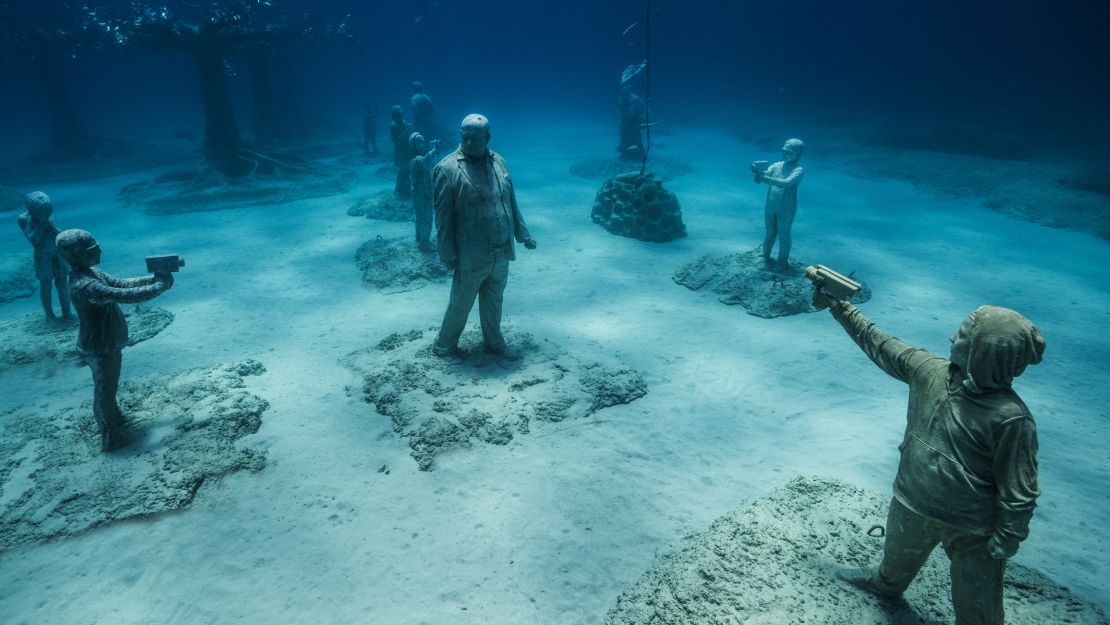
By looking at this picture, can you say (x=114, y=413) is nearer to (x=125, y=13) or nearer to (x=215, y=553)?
(x=215, y=553)

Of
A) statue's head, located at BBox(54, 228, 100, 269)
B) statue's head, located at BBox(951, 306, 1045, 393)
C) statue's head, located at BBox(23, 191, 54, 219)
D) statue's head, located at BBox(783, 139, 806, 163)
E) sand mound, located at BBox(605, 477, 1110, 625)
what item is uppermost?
statue's head, located at BBox(783, 139, 806, 163)

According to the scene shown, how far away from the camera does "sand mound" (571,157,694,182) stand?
1680 cm

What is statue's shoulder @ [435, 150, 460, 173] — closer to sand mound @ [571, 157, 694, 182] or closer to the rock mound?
the rock mound

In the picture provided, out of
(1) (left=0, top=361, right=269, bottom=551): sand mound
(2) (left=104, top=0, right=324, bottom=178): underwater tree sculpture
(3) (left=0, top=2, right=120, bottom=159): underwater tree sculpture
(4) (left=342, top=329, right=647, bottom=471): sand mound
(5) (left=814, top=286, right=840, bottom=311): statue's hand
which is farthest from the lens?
(3) (left=0, top=2, right=120, bottom=159): underwater tree sculpture

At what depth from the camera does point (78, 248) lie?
3955 mm

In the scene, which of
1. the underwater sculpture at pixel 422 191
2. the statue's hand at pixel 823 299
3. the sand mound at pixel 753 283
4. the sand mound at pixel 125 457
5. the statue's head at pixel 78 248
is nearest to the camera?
the statue's hand at pixel 823 299

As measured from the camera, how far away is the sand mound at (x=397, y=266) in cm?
830

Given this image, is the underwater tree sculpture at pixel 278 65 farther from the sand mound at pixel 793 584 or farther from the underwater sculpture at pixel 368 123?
Result: the sand mound at pixel 793 584

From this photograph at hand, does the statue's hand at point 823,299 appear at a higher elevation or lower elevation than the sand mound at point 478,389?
higher

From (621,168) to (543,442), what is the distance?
46.7 ft

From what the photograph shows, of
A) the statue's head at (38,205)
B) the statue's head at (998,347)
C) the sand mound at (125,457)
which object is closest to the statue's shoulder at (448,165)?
the sand mound at (125,457)

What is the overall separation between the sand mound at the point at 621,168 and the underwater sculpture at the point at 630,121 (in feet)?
1.36

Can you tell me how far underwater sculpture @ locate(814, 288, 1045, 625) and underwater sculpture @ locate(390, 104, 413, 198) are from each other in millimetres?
11940

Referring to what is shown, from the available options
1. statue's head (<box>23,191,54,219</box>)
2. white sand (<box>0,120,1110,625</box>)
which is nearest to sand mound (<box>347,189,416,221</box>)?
white sand (<box>0,120,1110,625</box>)
